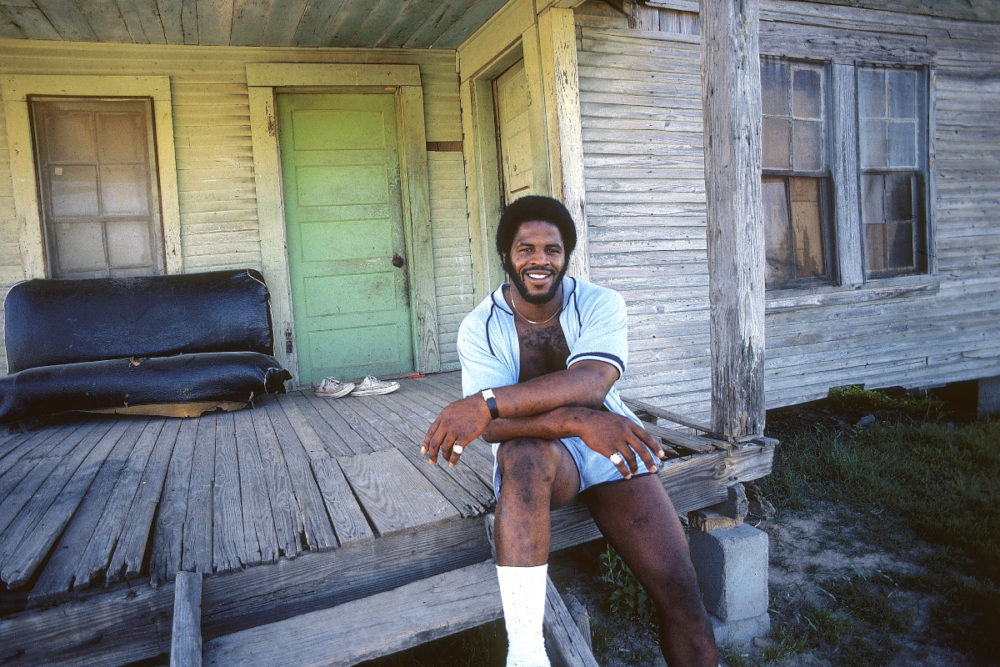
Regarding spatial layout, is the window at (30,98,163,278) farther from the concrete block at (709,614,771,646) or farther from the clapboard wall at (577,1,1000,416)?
the concrete block at (709,614,771,646)

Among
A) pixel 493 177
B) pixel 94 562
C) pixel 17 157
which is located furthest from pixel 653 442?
pixel 17 157

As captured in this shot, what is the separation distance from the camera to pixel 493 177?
5.49 m

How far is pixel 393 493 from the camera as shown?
8.44 ft

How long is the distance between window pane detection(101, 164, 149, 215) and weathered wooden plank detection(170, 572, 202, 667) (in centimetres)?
410

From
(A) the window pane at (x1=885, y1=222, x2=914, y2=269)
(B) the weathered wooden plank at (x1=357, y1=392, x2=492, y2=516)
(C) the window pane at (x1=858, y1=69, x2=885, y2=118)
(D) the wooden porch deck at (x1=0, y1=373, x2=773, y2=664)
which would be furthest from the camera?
(A) the window pane at (x1=885, y1=222, x2=914, y2=269)

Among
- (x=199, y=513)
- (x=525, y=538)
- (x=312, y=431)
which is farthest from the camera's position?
(x=312, y=431)

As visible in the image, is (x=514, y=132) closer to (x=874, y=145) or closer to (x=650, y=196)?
(x=650, y=196)

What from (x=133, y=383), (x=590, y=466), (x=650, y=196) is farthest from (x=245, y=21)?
(x=590, y=466)

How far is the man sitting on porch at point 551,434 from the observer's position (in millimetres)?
1891

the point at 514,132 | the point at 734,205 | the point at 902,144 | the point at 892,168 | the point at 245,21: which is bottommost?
the point at 734,205

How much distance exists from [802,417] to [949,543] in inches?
92.9

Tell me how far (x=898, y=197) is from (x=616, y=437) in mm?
5022

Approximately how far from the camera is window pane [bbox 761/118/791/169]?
504cm

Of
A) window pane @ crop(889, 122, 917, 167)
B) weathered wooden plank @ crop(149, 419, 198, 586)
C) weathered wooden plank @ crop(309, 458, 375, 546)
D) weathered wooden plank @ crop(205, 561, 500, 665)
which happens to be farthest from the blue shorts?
window pane @ crop(889, 122, 917, 167)
